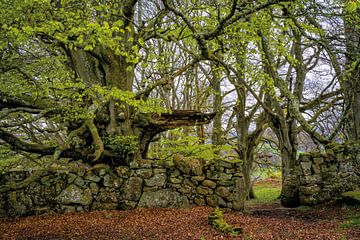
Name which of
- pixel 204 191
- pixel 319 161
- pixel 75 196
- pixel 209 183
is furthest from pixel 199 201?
pixel 319 161

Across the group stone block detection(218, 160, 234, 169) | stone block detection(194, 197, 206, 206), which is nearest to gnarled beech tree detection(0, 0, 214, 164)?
stone block detection(218, 160, 234, 169)

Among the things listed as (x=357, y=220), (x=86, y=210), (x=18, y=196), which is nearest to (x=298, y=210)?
(x=357, y=220)

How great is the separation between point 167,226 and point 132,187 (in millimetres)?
2095

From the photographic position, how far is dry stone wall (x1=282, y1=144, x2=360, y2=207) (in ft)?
28.1

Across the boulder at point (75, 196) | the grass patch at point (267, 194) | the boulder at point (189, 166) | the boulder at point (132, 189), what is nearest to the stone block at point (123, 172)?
the boulder at point (132, 189)

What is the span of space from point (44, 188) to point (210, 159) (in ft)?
14.4

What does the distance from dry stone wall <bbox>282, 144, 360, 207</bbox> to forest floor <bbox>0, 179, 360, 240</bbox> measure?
3.00ft

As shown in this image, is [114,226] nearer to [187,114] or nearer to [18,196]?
[18,196]

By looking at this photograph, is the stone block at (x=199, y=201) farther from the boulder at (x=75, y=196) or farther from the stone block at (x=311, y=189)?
the stone block at (x=311, y=189)

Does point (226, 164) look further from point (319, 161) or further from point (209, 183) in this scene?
point (319, 161)

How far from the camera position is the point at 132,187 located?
7.77 meters

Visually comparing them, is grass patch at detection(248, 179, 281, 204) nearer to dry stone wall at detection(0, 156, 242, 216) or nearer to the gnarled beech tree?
dry stone wall at detection(0, 156, 242, 216)

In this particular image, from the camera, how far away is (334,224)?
5.97m

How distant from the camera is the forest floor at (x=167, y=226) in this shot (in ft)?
16.8
